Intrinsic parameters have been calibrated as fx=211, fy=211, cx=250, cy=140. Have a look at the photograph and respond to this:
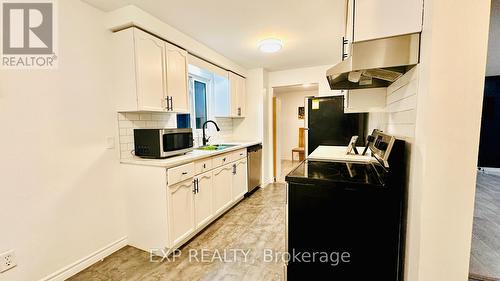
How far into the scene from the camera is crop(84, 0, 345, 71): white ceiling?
1935 millimetres

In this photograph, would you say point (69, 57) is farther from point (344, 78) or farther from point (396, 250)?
point (396, 250)

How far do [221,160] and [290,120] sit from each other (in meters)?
4.69

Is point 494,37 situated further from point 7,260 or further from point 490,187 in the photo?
point 7,260

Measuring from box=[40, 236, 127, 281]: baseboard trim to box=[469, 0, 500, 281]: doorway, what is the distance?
279 centimetres

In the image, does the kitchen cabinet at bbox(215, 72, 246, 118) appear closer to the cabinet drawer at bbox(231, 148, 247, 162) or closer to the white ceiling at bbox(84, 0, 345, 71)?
the white ceiling at bbox(84, 0, 345, 71)

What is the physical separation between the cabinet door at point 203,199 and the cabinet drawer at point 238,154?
61 centimetres

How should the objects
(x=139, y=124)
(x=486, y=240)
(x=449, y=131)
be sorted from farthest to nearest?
(x=139, y=124) < (x=486, y=240) < (x=449, y=131)

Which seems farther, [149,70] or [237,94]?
[237,94]

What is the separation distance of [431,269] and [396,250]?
0.19 meters

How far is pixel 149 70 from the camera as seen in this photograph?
210 centimetres

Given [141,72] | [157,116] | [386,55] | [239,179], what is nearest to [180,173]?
[157,116]

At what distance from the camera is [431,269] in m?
0.92

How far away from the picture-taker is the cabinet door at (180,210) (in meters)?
1.97

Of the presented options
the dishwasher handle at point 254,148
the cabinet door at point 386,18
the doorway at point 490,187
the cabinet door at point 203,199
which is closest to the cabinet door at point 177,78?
the cabinet door at point 203,199
